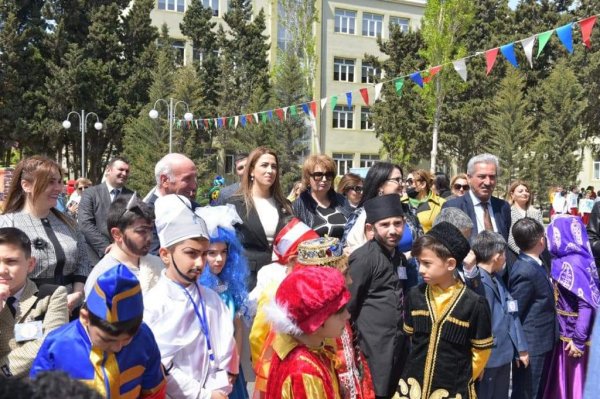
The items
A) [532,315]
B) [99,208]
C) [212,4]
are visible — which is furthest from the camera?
[212,4]

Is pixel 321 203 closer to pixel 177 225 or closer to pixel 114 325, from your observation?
pixel 177 225

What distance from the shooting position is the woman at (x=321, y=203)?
558cm

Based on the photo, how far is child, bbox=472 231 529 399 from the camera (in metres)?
4.21

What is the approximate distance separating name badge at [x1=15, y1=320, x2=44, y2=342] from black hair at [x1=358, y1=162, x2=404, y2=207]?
9.37ft

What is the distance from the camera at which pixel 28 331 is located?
2994 mm

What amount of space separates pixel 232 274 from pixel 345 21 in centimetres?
4602

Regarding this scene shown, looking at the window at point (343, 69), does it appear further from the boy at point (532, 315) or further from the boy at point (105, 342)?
the boy at point (105, 342)

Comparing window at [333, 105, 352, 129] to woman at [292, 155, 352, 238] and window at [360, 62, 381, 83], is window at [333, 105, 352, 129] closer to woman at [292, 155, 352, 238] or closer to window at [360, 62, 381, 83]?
window at [360, 62, 381, 83]

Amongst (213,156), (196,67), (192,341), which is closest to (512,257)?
(192,341)

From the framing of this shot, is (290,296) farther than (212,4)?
No

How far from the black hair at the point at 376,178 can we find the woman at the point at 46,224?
7.87 ft

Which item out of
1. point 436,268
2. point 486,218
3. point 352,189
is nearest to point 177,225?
point 436,268

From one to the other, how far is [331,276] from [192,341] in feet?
2.82

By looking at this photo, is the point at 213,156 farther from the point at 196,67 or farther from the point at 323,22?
the point at 323,22
